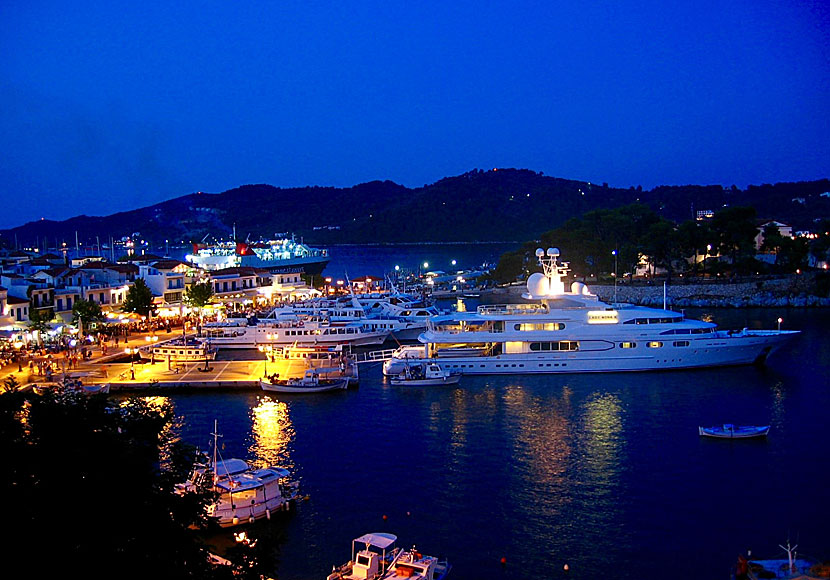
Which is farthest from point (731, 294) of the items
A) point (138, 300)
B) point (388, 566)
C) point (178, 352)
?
point (388, 566)

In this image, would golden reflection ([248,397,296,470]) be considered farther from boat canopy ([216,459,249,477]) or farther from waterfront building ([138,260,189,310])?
waterfront building ([138,260,189,310])

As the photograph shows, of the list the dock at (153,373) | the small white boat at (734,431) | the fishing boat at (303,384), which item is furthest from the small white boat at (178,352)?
the small white boat at (734,431)

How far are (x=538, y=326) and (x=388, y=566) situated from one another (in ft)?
56.2

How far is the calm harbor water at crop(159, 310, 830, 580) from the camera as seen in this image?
41.8 feet

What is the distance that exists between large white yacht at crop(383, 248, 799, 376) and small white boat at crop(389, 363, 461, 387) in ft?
1.94

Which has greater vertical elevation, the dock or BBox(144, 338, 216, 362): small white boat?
BBox(144, 338, 216, 362): small white boat

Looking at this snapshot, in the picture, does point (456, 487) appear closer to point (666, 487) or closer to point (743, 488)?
point (666, 487)

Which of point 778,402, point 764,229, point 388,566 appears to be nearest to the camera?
point 388,566

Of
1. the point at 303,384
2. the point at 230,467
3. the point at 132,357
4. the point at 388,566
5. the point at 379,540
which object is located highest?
the point at 132,357

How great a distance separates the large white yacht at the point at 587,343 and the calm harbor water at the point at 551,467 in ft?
2.49

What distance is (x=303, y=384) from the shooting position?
80.4 feet

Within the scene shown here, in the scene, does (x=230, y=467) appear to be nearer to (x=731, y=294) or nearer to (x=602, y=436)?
(x=602, y=436)

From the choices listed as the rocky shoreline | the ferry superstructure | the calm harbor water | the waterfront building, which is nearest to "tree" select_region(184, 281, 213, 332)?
the waterfront building

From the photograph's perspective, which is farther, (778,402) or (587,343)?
(587,343)
